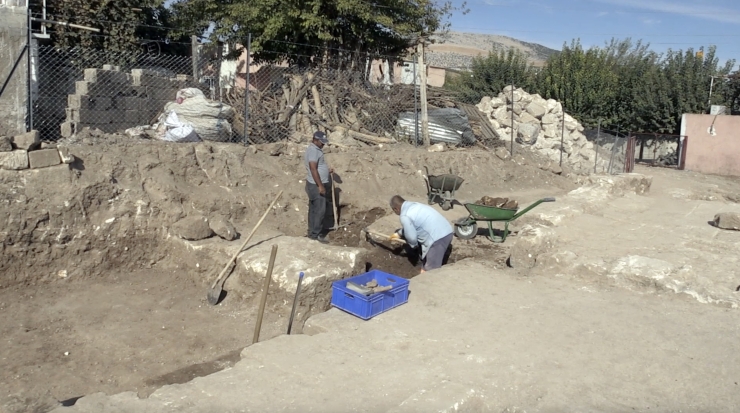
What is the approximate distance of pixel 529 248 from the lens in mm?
7258

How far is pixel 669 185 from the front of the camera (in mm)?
16219

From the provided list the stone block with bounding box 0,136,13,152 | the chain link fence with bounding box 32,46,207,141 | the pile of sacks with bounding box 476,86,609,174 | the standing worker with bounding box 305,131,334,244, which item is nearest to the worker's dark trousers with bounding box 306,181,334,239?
the standing worker with bounding box 305,131,334,244

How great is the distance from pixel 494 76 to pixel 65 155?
20.5m

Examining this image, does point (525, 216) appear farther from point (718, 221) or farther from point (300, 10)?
point (300, 10)

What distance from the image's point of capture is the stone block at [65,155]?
721 centimetres

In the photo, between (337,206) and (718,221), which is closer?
(718,221)

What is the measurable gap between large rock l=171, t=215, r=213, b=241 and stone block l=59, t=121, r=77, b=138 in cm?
320

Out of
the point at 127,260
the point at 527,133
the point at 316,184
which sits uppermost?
the point at 527,133

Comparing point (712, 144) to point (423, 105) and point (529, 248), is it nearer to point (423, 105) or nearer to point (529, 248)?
point (423, 105)

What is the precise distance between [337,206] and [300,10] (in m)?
5.78

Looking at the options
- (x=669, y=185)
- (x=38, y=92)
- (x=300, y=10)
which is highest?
(x=300, y=10)

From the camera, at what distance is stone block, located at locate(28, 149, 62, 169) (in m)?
6.97

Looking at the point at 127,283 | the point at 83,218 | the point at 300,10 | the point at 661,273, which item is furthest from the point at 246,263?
the point at 300,10

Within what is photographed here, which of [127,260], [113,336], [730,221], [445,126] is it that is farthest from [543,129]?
[113,336]
